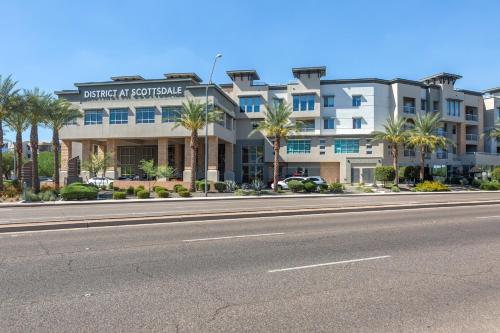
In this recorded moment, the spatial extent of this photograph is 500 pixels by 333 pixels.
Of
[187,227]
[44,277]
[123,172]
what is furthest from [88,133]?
[44,277]

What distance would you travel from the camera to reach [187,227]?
507 inches

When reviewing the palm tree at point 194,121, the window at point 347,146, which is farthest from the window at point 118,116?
the window at point 347,146

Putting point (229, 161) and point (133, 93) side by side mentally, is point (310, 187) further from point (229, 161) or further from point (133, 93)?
point (133, 93)

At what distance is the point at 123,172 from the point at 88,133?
9.98 m

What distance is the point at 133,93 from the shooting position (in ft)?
182

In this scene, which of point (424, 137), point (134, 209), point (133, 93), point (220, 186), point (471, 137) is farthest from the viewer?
point (471, 137)

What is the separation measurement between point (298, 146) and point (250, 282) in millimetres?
56617

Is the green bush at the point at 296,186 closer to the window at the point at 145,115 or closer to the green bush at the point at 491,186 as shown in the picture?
the window at the point at 145,115

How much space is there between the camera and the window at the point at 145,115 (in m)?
54.9

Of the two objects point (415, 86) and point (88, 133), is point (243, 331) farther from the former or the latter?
point (415, 86)

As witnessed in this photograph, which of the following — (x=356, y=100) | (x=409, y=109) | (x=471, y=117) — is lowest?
(x=471, y=117)

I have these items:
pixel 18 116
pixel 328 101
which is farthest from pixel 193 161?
pixel 328 101

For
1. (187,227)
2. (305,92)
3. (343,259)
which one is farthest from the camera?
(305,92)

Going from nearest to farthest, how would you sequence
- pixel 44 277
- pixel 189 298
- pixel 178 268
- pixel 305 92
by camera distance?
1. pixel 189 298
2. pixel 44 277
3. pixel 178 268
4. pixel 305 92
